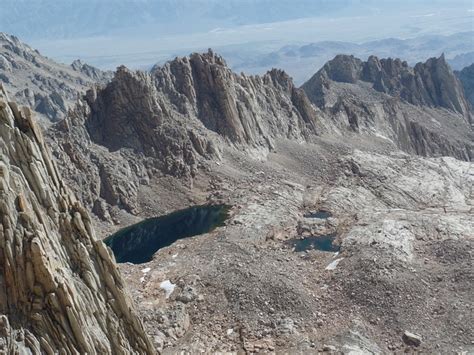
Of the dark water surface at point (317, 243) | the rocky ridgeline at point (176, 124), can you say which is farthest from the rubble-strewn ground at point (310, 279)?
the rocky ridgeline at point (176, 124)

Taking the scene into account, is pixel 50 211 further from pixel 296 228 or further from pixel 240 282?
pixel 296 228

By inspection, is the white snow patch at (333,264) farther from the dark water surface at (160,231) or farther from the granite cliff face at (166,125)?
the granite cliff face at (166,125)

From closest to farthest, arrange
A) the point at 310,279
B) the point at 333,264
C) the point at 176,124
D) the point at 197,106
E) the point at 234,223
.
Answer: the point at 310,279
the point at 333,264
the point at 234,223
the point at 176,124
the point at 197,106

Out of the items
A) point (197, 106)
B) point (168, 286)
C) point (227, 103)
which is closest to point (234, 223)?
point (168, 286)

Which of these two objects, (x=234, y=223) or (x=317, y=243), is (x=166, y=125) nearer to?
(x=234, y=223)

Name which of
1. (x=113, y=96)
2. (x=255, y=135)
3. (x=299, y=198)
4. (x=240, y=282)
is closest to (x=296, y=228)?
(x=299, y=198)

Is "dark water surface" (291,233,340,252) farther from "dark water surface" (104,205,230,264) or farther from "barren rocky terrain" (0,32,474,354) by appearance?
"dark water surface" (104,205,230,264)
